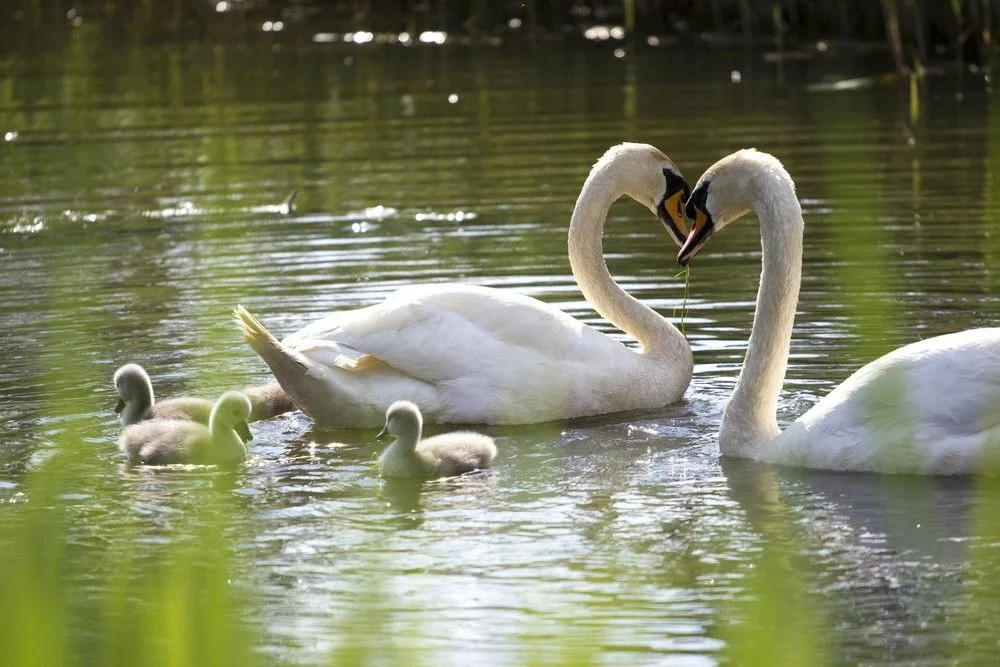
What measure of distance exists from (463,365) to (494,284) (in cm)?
293

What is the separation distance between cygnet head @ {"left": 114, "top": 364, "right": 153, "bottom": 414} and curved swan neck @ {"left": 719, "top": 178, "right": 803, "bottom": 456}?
8.01 ft

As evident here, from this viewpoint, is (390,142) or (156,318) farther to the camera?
(390,142)

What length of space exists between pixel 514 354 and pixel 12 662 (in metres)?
4.83

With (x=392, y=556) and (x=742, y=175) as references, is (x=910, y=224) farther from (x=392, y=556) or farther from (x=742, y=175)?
(x=392, y=556)

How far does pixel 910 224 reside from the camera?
38.6ft

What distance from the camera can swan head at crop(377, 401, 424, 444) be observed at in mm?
6715

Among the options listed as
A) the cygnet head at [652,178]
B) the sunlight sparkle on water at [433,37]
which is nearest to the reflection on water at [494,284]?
the cygnet head at [652,178]

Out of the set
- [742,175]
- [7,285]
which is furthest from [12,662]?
[7,285]

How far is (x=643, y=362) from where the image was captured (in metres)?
Answer: 8.09

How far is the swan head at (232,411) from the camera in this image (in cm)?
698

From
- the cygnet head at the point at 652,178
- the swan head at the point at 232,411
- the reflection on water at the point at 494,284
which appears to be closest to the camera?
the reflection on water at the point at 494,284

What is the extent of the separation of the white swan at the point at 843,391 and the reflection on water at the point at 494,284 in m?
0.12

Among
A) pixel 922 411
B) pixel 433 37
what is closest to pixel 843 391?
pixel 922 411

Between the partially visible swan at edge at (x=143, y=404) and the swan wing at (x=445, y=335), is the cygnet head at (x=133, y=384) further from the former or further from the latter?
the swan wing at (x=445, y=335)
